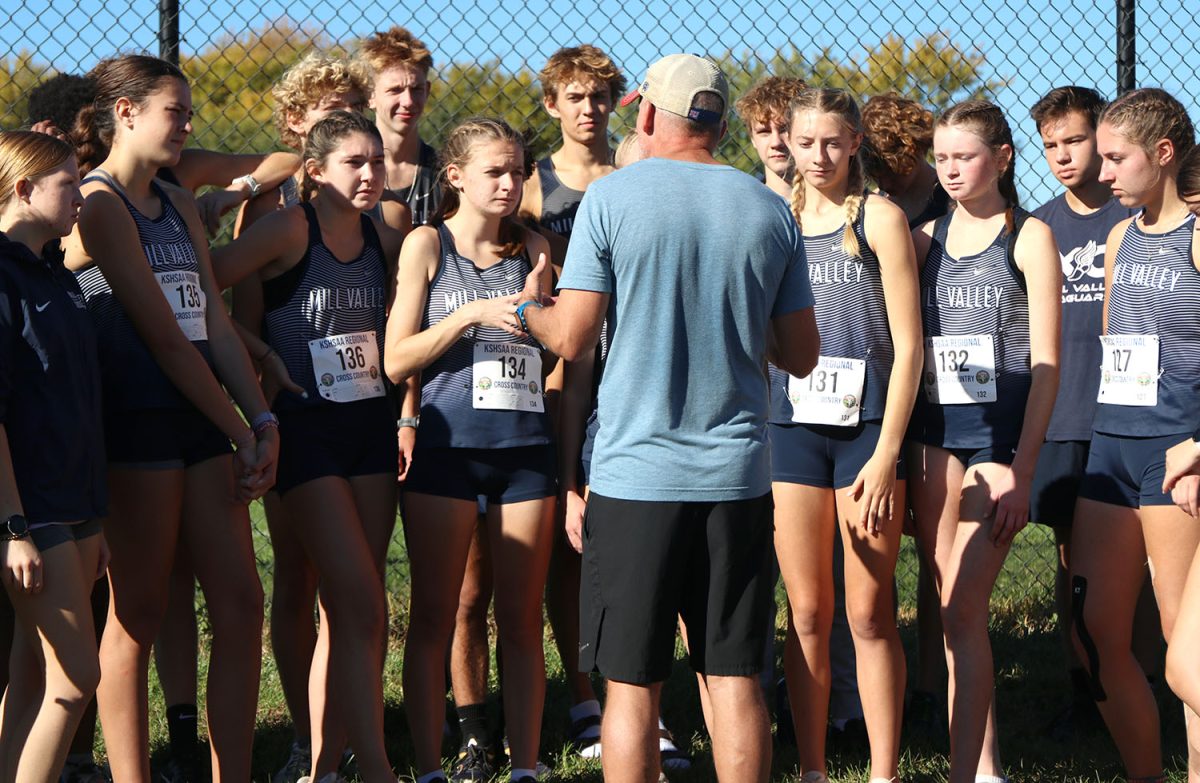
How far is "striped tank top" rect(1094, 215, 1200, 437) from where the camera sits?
359 centimetres

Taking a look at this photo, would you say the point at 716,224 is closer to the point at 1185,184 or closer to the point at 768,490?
the point at 768,490

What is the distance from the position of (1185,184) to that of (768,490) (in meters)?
1.35

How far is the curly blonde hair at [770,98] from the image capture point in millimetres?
4188

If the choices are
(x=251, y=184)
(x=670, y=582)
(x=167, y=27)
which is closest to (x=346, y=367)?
(x=251, y=184)

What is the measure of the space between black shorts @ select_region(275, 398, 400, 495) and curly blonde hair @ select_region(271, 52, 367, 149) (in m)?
1.06

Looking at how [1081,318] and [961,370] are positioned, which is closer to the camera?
[961,370]

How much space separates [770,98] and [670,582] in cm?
186

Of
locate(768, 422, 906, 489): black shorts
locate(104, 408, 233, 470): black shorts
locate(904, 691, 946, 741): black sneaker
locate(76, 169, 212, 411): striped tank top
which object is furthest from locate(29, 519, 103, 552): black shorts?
locate(904, 691, 946, 741): black sneaker

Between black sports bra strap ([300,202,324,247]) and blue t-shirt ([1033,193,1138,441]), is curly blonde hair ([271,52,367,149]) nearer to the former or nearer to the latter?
black sports bra strap ([300,202,324,247])

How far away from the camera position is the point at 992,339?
370cm

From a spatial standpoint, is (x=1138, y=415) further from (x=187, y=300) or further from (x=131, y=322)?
(x=131, y=322)

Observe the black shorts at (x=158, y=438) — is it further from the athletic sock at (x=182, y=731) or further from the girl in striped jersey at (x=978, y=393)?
the girl in striped jersey at (x=978, y=393)

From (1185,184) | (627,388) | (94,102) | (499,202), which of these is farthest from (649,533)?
(94,102)

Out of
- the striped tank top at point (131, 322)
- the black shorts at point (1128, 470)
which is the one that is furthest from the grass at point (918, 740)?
the striped tank top at point (131, 322)
